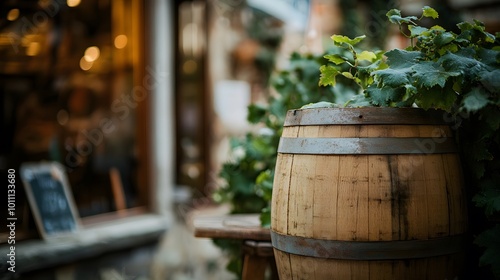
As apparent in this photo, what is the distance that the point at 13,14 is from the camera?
455 cm

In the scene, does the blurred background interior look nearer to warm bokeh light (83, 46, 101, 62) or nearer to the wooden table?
warm bokeh light (83, 46, 101, 62)

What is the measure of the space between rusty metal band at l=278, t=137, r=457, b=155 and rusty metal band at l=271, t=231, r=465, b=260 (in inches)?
11.9

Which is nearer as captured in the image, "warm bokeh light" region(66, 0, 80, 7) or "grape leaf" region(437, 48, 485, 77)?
"grape leaf" region(437, 48, 485, 77)

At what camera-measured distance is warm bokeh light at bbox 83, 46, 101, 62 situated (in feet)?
17.9

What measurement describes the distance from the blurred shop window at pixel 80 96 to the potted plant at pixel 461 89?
3.36m

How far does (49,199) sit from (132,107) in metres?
1.43

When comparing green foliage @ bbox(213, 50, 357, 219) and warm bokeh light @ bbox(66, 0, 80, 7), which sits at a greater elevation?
warm bokeh light @ bbox(66, 0, 80, 7)

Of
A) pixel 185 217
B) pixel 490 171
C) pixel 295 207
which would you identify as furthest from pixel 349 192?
pixel 185 217

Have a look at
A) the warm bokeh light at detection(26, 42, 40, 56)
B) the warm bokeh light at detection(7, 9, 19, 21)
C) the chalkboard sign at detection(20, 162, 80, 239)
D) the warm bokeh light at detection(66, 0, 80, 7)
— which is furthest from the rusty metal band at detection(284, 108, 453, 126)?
the warm bokeh light at detection(66, 0, 80, 7)

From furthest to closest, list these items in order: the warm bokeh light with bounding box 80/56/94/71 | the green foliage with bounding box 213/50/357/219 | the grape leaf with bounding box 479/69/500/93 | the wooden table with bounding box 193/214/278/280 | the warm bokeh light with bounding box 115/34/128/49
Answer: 1. the warm bokeh light with bounding box 115/34/128/49
2. the warm bokeh light with bounding box 80/56/94/71
3. the green foliage with bounding box 213/50/357/219
4. the wooden table with bounding box 193/214/278/280
5. the grape leaf with bounding box 479/69/500/93

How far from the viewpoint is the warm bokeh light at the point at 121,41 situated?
224 inches

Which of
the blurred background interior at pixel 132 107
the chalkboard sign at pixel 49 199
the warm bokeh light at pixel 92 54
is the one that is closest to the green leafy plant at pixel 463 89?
the blurred background interior at pixel 132 107

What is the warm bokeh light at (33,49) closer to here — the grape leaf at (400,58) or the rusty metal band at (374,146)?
the rusty metal band at (374,146)

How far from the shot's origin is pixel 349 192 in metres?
1.98
